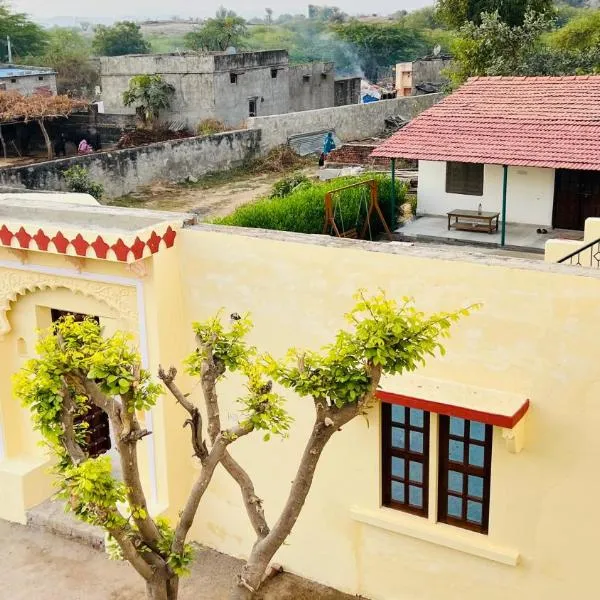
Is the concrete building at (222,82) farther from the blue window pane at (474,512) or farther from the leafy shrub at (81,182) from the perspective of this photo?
the blue window pane at (474,512)

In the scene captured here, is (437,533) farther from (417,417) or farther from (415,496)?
(417,417)

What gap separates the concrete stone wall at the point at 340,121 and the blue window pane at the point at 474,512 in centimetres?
2416

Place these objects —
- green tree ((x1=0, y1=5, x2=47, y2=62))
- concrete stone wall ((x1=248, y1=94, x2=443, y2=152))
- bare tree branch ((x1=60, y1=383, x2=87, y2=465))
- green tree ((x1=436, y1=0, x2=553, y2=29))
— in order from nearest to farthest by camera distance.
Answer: bare tree branch ((x1=60, y1=383, x2=87, y2=465)) → green tree ((x1=436, y1=0, x2=553, y2=29)) → concrete stone wall ((x1=248, y1=94, x2=443, y2=152)) → green tree ((x1=0, y1=5, x2=47, y2=62))

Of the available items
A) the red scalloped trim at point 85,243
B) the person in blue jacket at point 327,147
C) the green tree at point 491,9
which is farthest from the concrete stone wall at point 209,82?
the red scalloped trim at point 85,243

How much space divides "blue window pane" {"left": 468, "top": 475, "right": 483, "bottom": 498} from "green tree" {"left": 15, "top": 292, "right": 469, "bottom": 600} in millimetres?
2202

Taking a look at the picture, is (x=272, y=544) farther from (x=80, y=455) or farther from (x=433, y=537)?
(x=433, y=537)

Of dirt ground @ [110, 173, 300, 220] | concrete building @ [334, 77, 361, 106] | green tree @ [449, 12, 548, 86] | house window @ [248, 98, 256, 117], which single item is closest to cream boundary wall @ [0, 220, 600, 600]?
dirt ground @ [110, 173, 300, 220]

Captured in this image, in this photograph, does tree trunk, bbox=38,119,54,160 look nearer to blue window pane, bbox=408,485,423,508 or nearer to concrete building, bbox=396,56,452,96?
concrete building, bbox=396,56,452,96

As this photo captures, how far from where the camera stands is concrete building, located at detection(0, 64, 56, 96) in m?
41.0

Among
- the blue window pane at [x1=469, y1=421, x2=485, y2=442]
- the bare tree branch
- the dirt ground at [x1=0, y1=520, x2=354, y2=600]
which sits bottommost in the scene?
the dirt ground at [x1=0, y1=520, x2=354, y2=600]

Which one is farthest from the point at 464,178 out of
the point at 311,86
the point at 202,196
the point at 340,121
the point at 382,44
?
Answer: the point at 382,44

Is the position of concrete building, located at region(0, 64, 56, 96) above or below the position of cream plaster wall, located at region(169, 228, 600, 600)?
above

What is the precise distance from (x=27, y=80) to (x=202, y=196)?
822 inches

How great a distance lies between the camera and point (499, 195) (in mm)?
18438
